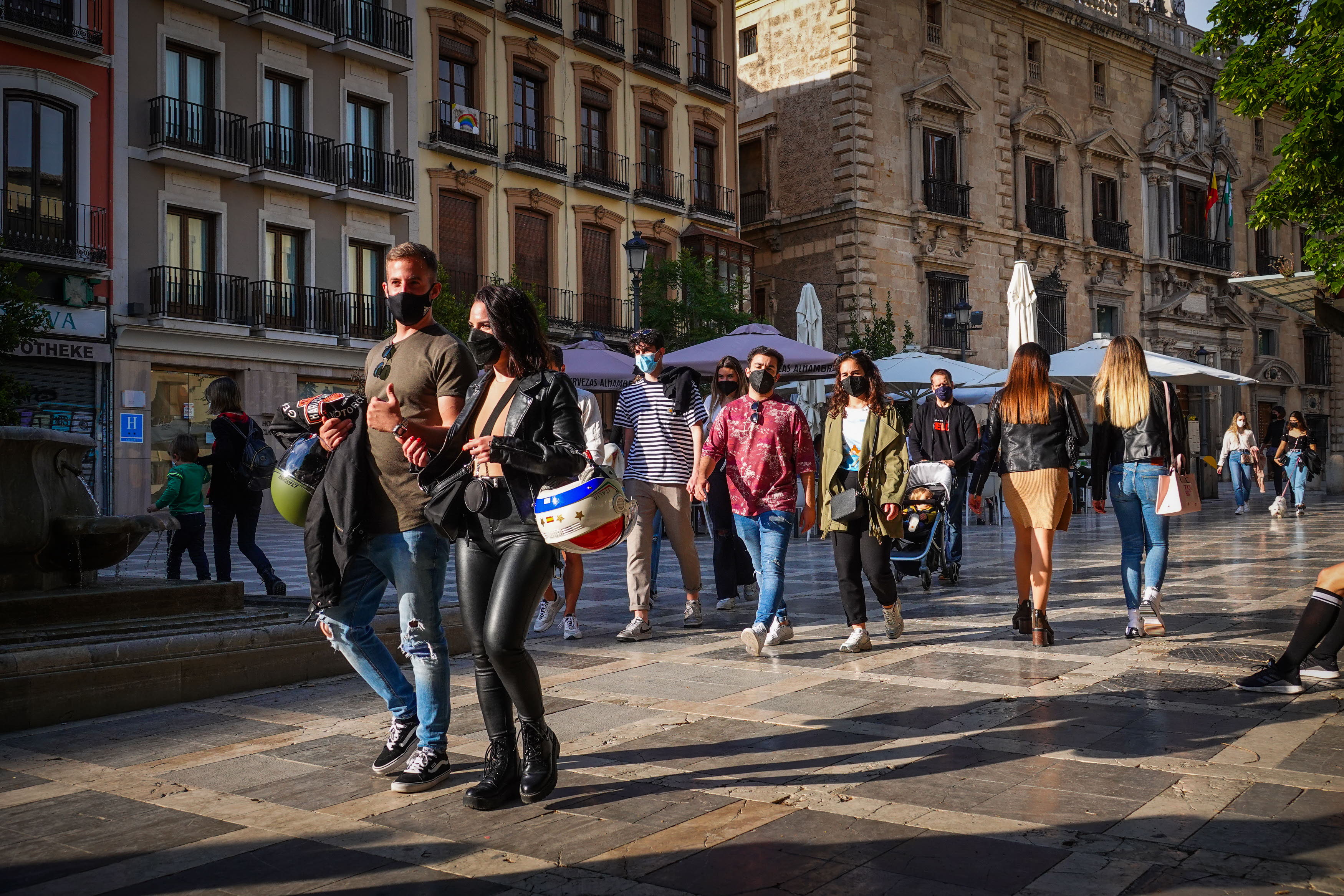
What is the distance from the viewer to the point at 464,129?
1081 inches

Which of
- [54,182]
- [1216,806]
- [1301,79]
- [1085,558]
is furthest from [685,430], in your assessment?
[54,182]

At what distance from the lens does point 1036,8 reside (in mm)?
36500

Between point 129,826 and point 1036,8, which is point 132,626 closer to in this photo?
point 129,826

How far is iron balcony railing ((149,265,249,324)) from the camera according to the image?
22.7 m

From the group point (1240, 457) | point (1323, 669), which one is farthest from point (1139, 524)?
point (1240, 457)

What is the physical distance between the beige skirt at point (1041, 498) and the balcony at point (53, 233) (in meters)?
18.7

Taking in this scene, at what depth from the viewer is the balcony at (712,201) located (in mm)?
32656

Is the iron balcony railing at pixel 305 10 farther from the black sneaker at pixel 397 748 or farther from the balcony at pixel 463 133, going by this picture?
the black sneaker at pixel 397 748

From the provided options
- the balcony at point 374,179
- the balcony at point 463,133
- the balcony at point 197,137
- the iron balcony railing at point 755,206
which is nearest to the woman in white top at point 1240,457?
the iron balcony railing at point 755,206

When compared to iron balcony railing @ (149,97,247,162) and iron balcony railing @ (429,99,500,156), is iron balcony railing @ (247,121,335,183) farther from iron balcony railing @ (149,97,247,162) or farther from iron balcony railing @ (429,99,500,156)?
iron balcony railing @ (429,99,500,156)

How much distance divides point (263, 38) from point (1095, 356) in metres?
17.3

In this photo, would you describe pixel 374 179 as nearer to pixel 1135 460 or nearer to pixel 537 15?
pixel 537 15

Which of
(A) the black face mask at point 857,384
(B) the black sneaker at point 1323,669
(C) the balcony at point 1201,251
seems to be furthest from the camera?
(C) the balcony at point 1201,251

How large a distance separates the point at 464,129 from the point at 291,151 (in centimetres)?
415
